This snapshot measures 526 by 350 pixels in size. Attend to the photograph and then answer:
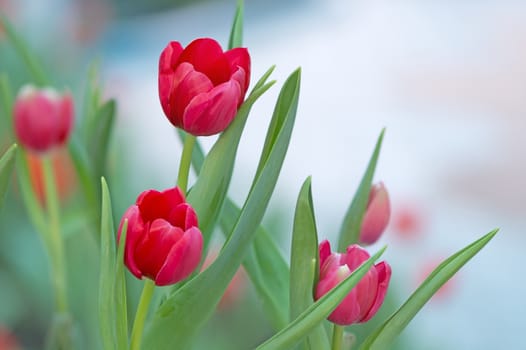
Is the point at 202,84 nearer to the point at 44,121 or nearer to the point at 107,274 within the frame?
the point at 107,274

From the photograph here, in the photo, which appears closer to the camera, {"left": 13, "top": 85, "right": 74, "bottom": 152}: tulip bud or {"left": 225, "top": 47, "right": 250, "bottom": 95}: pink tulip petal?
{"left": 225, "top": 47, "right": 250, "bottom": 95}: pink tulip petal

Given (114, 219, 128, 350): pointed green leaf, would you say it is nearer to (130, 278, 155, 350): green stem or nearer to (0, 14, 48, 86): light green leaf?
(130, 278, 155, 350): green stem

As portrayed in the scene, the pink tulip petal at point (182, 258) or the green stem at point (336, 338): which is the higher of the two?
the pink tulip petal at point (182, 258)

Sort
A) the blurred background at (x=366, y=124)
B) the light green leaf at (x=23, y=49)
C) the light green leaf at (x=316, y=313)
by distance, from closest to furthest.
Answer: the light green leaf at (x=316, y=313)
the light green leaf at (x=23, y=49)
the blurred background at (x=366, y=124)

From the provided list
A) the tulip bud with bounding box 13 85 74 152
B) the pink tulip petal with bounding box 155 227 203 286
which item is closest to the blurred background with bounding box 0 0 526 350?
the tulip bud with bounding box 13 85 74 152

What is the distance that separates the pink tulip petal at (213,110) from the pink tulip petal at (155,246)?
0.09ft

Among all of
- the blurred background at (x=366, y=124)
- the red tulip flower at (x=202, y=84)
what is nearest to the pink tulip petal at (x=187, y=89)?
the red tulip flower at (x=202, y=84)

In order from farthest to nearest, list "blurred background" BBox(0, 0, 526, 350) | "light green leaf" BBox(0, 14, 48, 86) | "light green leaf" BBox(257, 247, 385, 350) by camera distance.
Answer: "blurred background" BBox(0, 0, 526, 350)
"light green leaf" BBox(0, 14, 48, 86)
"light green leaf" BBox(257, 247, 385, 350)

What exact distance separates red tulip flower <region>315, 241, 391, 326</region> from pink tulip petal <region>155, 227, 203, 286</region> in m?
0.04

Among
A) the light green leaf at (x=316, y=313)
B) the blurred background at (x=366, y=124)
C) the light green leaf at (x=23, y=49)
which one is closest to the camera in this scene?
the light green leaf at (x=316, y=313)

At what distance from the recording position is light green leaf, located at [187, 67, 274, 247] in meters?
0.27

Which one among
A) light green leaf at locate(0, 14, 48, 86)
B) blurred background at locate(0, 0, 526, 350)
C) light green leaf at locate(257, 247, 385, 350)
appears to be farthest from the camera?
blurred background at locate(0, 0, 526, 350)

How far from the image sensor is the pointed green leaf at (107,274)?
0.26m

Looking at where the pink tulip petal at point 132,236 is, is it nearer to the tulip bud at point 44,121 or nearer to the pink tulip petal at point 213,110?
the pink tulip petal at point 213,110
